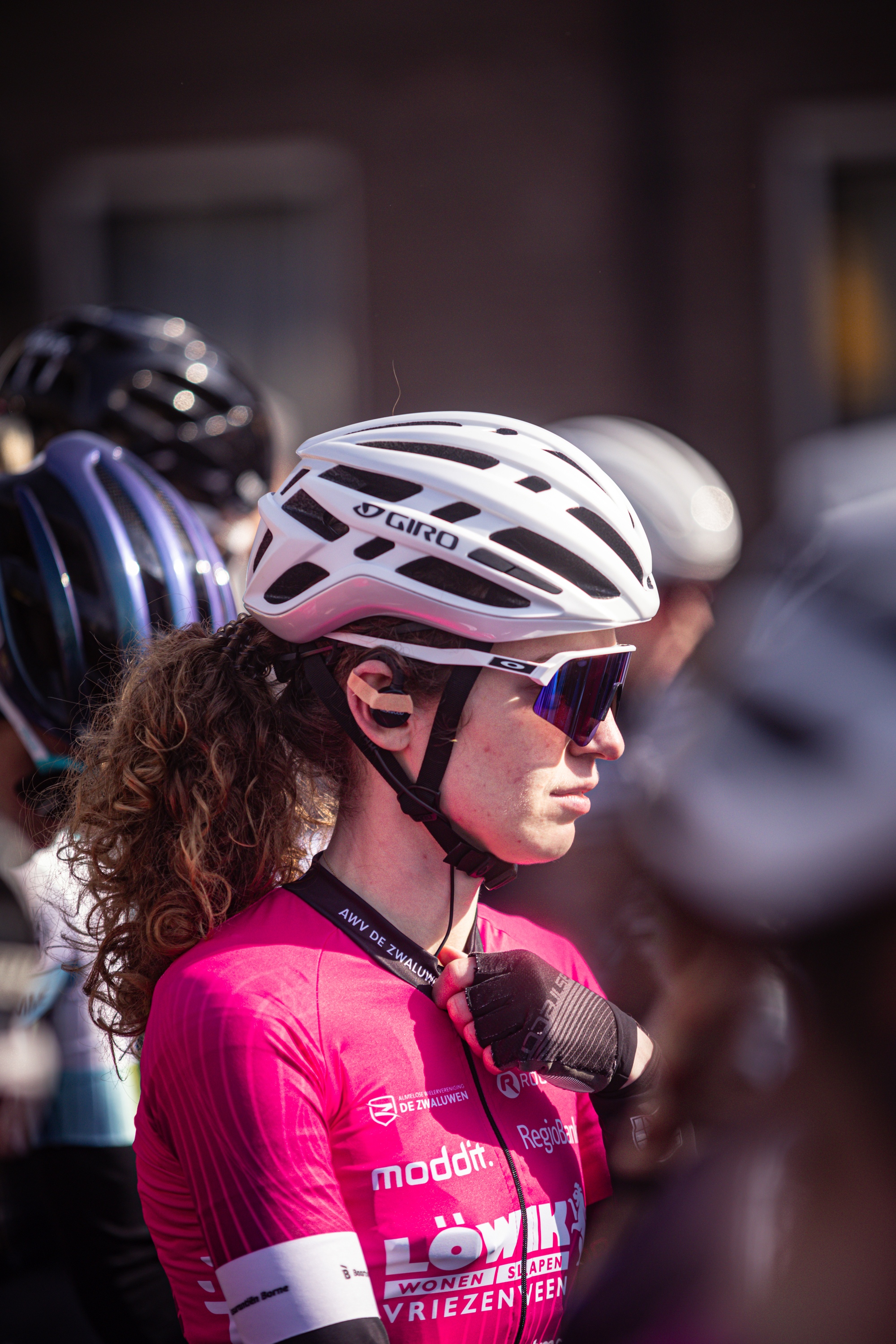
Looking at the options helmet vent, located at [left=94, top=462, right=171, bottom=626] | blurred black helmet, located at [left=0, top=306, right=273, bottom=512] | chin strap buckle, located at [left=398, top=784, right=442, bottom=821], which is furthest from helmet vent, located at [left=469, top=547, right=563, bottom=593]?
blurred black helmet, located at [left=0, top=306, right=273, bottom=512]

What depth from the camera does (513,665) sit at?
1.87 m

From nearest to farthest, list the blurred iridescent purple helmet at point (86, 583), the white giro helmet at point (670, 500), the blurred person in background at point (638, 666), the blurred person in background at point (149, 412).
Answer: the blurred iridescent purple helmet at point (86, 583), the blurred person in background at point (638, 666), the blurred person in background at point (149, 412), the white giro helmet at point (670, 500)

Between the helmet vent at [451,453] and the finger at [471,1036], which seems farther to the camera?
the helmet vent at [451,453]

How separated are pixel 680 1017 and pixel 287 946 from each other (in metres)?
1.01

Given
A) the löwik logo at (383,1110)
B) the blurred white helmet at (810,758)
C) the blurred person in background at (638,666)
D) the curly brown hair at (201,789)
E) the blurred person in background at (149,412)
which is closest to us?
the blurred white helmet at (810,758)

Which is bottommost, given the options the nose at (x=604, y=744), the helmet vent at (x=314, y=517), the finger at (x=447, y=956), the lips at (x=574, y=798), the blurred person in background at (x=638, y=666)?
the blurred person in background at (x=638, y=666)

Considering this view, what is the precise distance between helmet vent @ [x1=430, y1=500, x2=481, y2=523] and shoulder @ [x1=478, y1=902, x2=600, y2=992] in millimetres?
701

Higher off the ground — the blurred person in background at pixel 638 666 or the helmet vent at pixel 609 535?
the helmet vent at pixel 609 535

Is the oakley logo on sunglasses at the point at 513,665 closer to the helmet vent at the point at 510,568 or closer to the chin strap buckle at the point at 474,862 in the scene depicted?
the helmet vent at the point at 510,568

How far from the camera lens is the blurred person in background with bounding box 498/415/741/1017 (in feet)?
11.2

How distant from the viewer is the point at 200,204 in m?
10.1

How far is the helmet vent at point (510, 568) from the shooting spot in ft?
6.10

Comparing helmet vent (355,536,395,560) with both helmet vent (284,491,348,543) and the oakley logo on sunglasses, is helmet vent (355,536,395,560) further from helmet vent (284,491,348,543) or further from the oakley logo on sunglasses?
the oakley logo on sunglasses

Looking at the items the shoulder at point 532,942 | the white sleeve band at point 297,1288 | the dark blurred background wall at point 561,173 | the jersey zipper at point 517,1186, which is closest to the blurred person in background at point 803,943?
the white sleeve band at point 297,1288
